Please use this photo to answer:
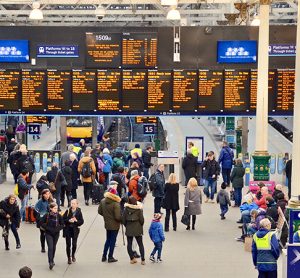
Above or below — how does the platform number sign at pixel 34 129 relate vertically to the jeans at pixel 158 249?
above

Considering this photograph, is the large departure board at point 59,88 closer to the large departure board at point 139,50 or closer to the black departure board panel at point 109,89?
the black departure board panel at point 109,89

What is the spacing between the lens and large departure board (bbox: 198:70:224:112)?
2362 cm

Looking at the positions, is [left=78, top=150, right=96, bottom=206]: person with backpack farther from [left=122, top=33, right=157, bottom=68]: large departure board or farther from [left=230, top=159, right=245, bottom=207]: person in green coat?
[left=122, top=33, right=157, bottom=68]: large departure board

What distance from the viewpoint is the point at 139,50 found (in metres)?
23.5

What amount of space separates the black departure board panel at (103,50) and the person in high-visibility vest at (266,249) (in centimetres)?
1173

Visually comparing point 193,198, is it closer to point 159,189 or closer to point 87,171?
point 159,189

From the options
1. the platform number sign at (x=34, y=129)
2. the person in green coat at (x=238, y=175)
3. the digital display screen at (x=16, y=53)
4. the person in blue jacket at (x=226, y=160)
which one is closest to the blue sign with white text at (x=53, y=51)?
the digital display screen at (x=16, y=53)

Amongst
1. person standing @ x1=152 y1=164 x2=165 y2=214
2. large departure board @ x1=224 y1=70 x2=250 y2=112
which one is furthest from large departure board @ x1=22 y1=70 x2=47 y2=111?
person standing @ x1=152 y1=164 x2=165 y2=214

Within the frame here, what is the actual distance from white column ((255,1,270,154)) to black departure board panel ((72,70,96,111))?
192 inches

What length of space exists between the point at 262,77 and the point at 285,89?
2.64 metres

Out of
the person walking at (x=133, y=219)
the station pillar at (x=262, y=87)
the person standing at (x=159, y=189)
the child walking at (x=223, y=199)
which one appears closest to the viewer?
the person walking at (x=133, y=219)

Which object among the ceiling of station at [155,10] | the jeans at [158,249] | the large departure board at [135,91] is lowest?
the jeans at [158,249]

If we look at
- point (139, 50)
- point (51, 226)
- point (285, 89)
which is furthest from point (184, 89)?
point (51, 226)

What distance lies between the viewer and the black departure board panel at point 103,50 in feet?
76.8
